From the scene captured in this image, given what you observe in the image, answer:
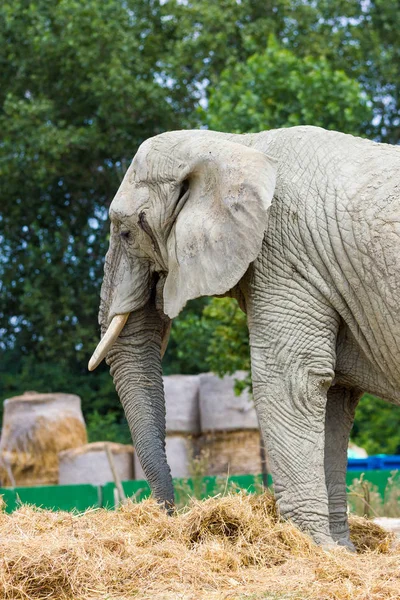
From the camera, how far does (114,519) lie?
564 cm

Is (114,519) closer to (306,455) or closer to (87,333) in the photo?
(306,455)

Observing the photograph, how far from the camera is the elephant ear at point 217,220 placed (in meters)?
5.61

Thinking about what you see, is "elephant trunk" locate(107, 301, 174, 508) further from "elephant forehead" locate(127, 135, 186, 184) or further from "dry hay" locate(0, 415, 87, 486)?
"dry hay" locate(0, 415, 87, 486)

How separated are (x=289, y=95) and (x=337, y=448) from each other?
478 inches

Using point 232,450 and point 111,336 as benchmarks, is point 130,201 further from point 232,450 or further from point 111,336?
point 232,450

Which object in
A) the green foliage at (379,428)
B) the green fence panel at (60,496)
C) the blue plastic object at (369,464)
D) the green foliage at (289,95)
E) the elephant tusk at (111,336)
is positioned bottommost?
the green fence panel at (60,496)

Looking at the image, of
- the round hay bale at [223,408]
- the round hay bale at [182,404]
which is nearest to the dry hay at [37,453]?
the round hay bale at [182,404]

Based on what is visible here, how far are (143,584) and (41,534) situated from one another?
657 mm

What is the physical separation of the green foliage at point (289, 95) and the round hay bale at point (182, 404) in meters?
4.30

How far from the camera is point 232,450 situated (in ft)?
58.4

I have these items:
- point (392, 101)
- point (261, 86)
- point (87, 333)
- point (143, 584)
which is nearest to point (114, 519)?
point (143, 584)

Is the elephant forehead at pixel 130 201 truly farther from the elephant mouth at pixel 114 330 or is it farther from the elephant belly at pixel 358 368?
the elephant belly at pixel 358 368

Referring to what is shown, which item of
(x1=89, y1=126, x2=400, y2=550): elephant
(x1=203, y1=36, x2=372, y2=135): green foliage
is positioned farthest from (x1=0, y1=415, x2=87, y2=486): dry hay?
(x1=89, y1=126, x2=400, y2=550): elephant

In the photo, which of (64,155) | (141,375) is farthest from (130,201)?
(64,155)
